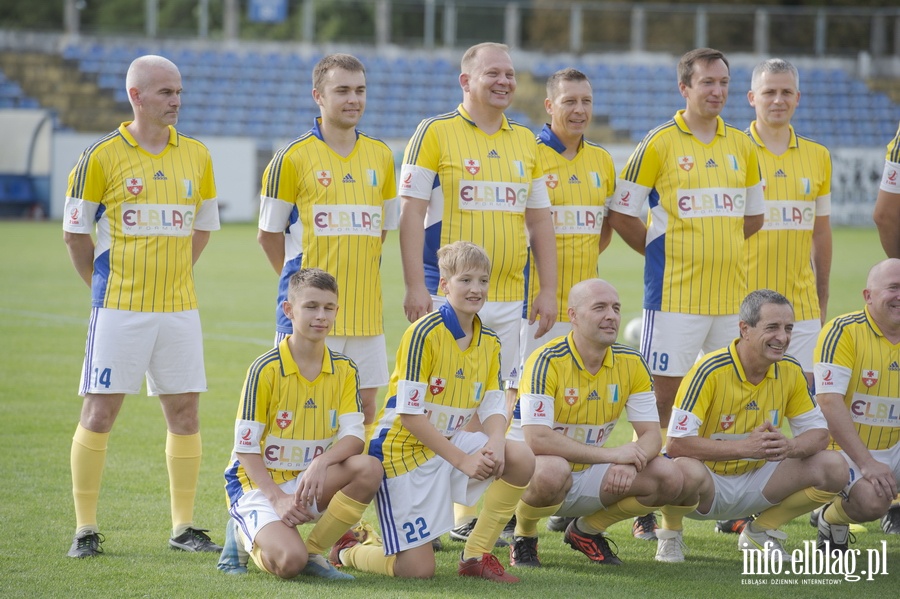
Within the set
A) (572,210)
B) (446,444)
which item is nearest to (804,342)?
(572,210)

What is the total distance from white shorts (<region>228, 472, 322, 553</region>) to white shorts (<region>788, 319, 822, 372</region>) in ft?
9.21

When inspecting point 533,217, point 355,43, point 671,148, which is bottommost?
point 533,217

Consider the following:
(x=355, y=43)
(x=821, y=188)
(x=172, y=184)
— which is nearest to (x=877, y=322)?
(x=821, y=188)

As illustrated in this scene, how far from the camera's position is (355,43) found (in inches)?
1302

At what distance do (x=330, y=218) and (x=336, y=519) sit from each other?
4.57 feet

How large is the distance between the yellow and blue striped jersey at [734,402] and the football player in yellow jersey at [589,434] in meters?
0.17

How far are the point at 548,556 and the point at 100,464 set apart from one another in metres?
2.04

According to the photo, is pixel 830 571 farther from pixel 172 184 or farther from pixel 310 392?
pixel 172 184

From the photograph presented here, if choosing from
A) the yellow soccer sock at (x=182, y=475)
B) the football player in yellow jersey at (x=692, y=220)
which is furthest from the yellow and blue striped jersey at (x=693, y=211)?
the yellow soccer sock at (x=182, y=475)

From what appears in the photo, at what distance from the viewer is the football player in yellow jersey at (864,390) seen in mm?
5004

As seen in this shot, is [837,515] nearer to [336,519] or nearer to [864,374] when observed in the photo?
[864,374]

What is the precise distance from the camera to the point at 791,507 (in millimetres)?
4969

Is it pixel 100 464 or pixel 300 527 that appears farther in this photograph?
pixel 300 527

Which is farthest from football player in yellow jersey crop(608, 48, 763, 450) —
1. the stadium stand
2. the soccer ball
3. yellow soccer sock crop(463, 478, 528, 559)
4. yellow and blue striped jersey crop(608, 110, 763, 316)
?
the stadium stand
